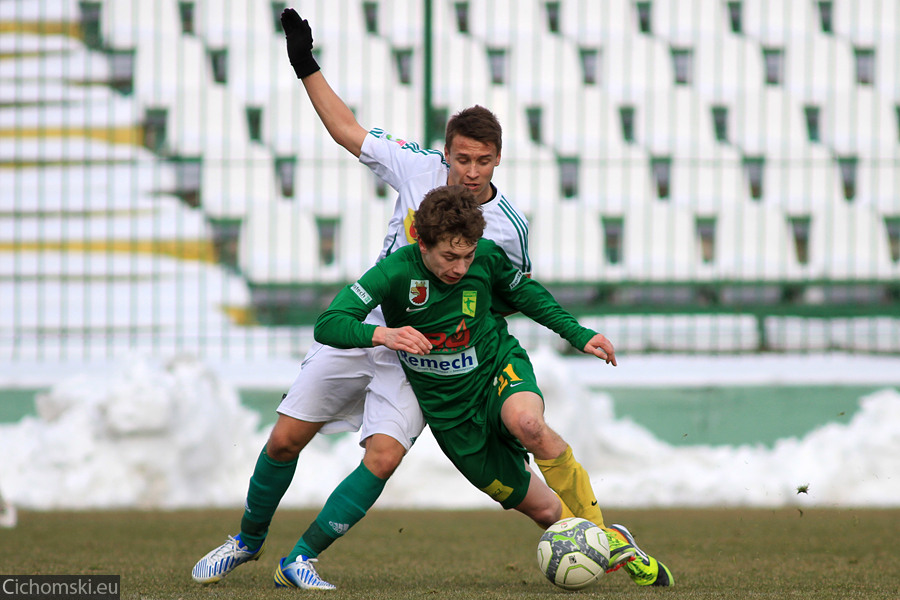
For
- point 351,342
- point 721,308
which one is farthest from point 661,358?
point 351,342

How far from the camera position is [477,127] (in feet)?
12.5

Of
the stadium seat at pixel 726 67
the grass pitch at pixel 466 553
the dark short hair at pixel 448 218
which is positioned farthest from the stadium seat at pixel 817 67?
the dark short hair at pixel 448 218

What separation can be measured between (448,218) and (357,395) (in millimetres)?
851

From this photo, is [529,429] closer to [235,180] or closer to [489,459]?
[489,459]

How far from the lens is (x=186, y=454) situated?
7859 millimetres

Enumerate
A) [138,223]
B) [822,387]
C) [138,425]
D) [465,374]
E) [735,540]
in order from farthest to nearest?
[138,223] < [822,387] < [138,425] < [735,540] < [465,374]

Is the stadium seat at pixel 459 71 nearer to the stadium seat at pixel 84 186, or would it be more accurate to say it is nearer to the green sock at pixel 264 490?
the stadium seat at pixel 84 186

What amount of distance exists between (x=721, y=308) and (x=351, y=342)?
19.1 ft

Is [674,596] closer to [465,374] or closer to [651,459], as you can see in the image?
[465,374]

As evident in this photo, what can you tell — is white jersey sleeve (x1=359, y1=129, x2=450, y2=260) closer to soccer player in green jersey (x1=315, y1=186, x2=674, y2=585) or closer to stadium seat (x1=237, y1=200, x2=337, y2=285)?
soccer player in green jersey (x1=315, y1=186, x2=674, y2=585)

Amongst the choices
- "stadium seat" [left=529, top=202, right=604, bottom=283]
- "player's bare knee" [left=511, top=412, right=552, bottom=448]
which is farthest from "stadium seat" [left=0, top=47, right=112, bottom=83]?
"player's bare knee" [left=511, top=412, right=552, bottom=448]

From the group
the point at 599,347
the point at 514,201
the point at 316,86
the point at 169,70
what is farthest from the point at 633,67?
the point at 599,347

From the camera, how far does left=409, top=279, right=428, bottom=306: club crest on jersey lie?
3646 mm

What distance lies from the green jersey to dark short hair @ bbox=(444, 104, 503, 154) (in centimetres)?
34
